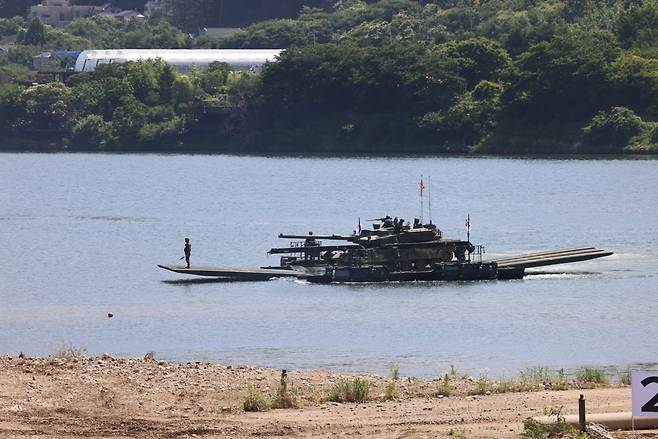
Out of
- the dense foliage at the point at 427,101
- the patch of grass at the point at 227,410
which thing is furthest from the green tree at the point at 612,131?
the patch of grass at the point at 227,410

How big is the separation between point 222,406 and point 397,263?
35894 mm

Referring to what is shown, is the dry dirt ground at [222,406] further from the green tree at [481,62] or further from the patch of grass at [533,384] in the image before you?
the green tree at [481,62]

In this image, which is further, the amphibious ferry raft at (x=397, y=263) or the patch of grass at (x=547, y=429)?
the amphibious ferry raft at (x=397, y=263)

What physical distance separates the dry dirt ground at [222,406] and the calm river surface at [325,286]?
923cm

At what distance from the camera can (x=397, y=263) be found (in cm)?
7544

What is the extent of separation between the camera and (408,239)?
75625 mm

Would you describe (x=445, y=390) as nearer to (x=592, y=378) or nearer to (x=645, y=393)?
(x=592, y=378)

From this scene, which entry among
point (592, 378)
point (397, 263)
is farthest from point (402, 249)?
point (592, 378)

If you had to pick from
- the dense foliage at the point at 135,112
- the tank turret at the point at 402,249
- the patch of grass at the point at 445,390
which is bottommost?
the patch of grass at the point at 445,390

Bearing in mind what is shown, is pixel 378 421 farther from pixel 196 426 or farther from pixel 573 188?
pixel 573 188

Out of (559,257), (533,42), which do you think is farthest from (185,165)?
(559,257)

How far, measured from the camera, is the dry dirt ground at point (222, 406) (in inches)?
1465

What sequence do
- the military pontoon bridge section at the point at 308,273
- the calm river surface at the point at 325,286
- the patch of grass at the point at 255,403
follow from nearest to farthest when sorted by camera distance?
the patch of grass at the point at 255,403
the calm river surface at the point at 325,286
the military pontoon bridge section at the point at 308,273

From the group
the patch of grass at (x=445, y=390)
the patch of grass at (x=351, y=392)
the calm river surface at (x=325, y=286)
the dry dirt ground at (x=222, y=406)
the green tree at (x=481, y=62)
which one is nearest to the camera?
the dry dirt ground at (x=222, y=406)
